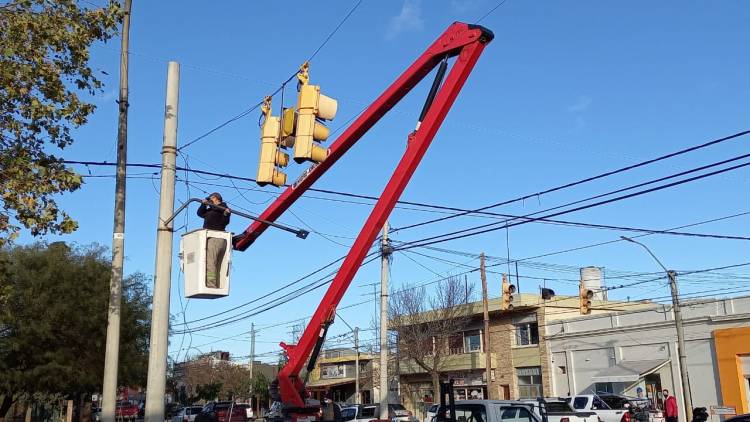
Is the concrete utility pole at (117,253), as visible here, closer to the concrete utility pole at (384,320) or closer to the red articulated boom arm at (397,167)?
the red articulated boom arm at (397,167)

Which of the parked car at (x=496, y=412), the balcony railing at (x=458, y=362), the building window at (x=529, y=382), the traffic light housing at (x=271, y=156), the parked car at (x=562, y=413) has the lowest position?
the parked car at (x=562, y=413)

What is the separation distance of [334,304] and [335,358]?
5590 centimetres

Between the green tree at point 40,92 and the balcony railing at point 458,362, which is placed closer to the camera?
the green tree at point 40,92

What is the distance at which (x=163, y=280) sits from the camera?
340 inches

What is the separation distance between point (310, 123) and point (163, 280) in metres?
2.57

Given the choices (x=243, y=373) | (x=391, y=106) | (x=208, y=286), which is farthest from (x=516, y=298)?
(x=243, y=373)

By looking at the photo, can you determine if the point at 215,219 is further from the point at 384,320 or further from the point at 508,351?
the point at 508,351

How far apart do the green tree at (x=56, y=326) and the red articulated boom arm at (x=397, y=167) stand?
1665 cm

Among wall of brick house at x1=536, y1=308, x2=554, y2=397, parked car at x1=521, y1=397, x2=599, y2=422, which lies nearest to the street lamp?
parked car at x1=521, y1=397, x2=599, y2=422

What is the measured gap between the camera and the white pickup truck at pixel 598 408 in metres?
27.8

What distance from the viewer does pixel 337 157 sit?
11641mm

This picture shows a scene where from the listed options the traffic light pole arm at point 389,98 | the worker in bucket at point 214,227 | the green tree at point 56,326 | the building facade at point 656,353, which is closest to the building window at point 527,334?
the building facade at point 656,353

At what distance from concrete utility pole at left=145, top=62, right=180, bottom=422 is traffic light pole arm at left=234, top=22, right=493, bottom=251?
90.4 inches

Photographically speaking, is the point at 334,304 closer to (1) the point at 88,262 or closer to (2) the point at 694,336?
(1) the point at 88,262
